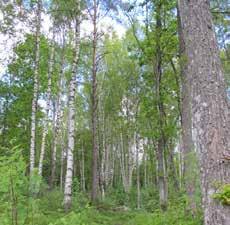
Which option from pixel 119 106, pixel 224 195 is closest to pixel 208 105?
pixel 224 195

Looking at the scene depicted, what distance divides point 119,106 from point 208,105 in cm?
2494

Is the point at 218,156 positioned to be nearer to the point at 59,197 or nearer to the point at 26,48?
the point at 59,197

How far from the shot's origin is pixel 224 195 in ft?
11.0

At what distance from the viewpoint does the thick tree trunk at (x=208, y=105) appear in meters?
3.49

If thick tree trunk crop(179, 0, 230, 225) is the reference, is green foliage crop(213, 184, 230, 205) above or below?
below

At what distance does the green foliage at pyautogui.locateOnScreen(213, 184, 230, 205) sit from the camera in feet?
11.0

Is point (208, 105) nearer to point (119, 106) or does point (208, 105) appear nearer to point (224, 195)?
point (224, 195)

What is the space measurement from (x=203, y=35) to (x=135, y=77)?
21.8m

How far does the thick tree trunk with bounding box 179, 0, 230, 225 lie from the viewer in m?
3.49

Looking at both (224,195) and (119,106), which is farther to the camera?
(119,106)

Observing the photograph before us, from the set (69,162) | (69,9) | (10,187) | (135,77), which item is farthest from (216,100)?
(135,77)

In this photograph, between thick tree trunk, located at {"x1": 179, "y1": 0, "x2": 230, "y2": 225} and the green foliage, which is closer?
the green foliage

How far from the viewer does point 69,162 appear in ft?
38.1

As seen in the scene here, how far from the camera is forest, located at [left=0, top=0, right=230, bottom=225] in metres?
3.84
